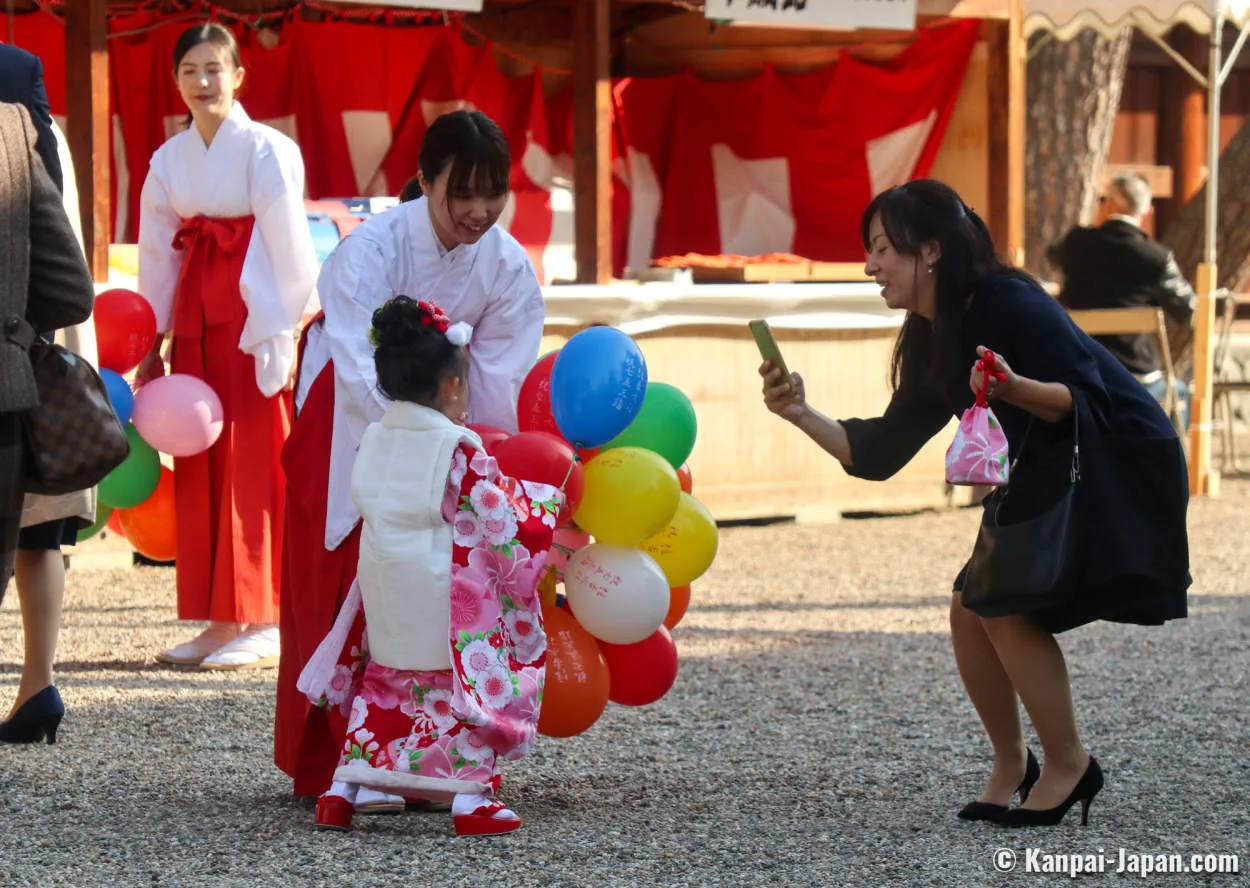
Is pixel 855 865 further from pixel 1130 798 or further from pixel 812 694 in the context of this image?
pixel 812 694

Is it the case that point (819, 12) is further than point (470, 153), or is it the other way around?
point (819, 12)

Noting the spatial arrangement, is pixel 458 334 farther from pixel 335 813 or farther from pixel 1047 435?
pixel 1047 435

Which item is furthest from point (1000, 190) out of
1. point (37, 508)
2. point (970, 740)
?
point (37, 508)

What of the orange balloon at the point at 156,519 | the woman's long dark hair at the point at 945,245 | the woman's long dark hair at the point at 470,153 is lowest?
the orange balloon at the point at 156,519

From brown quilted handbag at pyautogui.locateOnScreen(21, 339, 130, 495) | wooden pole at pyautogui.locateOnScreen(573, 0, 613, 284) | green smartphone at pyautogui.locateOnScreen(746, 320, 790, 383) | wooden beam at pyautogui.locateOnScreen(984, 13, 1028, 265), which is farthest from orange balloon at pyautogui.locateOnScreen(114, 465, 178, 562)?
wooden beam at pyautogui.locateOnScreen(984, 13, 1028, 265)

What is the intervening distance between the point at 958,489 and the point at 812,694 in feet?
14.4

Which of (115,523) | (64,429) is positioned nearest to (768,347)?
(64,429)

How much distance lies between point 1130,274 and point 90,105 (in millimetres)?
5180

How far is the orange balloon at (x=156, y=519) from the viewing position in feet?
17.1

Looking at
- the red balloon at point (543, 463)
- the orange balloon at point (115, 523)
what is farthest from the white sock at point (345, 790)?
the orange balloon at point (115, 523)

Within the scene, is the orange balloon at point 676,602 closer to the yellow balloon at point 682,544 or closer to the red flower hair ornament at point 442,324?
the yellow balloon at point 682,544

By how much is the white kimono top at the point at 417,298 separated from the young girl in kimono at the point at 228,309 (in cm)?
127

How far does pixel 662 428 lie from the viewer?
3.67 meters

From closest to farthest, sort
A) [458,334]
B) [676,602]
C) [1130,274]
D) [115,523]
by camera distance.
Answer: [458,334], [676,602], [115,523], [1130,274]
